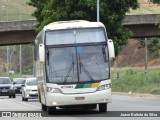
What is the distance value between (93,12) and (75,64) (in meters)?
27.1

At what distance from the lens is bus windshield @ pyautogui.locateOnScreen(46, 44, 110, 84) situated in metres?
23.4

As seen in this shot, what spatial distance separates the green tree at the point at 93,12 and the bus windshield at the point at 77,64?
24.4 meters

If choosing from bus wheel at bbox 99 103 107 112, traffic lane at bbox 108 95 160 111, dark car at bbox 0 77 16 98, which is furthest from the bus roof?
dark car at bbox 0 77 16 98

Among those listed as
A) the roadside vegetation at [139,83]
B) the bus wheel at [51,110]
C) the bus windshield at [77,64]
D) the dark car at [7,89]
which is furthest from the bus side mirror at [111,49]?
the dark car at [7,89]

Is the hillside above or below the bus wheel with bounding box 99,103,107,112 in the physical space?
below

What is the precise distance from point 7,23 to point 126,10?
15.0 metres

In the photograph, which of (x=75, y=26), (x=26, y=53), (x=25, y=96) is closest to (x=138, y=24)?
(x=25, y=96)

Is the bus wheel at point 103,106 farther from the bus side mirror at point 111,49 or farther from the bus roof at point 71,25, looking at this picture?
the bus roof at point 71,25

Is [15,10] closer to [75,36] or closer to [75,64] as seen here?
[75,36]

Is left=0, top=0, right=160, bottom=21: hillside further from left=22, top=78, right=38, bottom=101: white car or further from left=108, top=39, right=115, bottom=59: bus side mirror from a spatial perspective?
left=108, top=39, right=115, bottom=59: bus side mirror

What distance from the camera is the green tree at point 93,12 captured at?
48.8 m

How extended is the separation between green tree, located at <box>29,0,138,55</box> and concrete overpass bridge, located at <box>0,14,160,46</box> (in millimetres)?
8464

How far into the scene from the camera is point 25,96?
4112cm

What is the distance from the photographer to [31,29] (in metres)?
61.8
